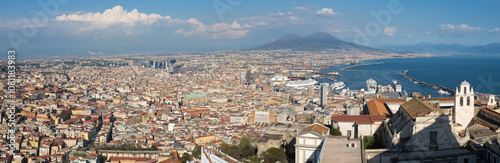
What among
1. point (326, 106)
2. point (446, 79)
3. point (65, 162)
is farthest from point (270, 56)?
point (65, 162)

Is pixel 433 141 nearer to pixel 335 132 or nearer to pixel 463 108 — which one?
pixel 463 108

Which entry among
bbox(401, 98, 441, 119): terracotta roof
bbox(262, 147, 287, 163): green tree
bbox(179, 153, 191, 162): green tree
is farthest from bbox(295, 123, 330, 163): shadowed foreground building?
bbox(179, 153, 191, 162): green tree

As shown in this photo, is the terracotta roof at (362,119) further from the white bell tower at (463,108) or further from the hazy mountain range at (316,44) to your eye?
the hazy mountain range at (316,44)

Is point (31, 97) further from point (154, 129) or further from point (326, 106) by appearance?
point (326, 106)

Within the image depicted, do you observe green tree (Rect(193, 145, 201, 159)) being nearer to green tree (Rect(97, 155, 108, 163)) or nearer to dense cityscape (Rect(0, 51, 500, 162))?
dense cityscape (Rect(0, 51, 500, 162))

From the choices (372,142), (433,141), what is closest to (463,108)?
(433,141)

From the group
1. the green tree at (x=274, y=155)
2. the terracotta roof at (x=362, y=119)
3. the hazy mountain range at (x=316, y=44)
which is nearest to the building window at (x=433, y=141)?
the terracotta roof at (x=362, y=119)
